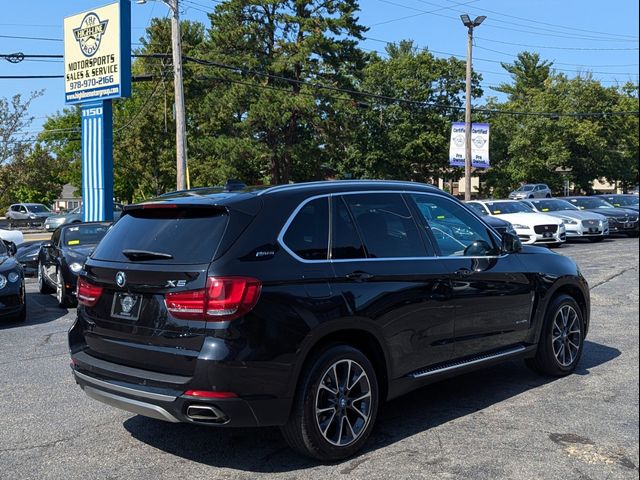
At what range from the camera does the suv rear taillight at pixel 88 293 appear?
453 cm

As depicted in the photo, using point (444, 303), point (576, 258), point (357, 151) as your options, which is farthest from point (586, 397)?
point (357, 151)

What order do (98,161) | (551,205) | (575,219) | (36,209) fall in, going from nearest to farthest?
(98,161), (575,219), (551,205), (36,209)

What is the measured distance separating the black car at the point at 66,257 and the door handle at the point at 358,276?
7336mm

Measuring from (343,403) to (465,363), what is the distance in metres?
1.29

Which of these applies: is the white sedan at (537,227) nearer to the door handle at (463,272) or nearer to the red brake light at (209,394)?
the door handle at (463,272)

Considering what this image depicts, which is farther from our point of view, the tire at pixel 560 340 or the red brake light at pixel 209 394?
the tire at pixel 560 340

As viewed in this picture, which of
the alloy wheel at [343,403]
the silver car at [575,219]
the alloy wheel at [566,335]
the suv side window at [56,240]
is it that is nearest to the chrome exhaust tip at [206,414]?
the alloy wheel at [343,403]

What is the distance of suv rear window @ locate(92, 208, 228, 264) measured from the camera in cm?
411

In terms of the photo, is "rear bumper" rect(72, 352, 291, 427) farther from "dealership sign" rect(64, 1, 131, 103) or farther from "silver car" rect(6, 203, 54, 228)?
"silver car" rect(6, 203, 54, 228)

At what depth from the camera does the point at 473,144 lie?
35781 millimetres

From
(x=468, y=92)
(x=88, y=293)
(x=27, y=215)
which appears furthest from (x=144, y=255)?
(x=27, y=215)

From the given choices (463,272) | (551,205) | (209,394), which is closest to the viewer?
(209,394)

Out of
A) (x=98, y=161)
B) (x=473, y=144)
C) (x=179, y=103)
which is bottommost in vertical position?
(x=98, y=161)

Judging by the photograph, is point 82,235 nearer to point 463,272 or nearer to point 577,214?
point 463,272
